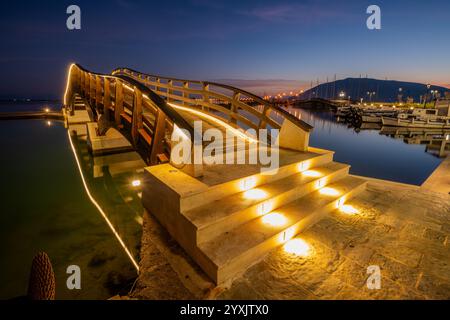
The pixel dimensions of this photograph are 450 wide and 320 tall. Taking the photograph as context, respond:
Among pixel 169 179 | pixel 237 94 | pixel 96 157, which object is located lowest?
pixel 96 157

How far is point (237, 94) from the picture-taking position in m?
7.48

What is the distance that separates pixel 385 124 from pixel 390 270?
41.8 metres

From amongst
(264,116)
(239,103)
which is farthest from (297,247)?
(239,103)

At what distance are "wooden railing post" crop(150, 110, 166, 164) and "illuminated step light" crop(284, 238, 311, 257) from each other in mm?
3740

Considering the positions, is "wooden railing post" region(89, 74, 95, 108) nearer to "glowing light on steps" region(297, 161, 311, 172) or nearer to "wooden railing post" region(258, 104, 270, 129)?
"wooden railing post" region(258, 104, 270, 129)

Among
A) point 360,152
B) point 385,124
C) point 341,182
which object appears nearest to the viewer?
point 341,182

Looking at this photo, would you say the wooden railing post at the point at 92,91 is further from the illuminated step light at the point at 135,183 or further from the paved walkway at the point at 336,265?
the paved walkway at the point at 336,265

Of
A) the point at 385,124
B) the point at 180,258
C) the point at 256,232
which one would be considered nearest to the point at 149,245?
the point at 180,258

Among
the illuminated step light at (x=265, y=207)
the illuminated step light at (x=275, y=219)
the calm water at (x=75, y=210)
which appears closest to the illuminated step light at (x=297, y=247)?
the illuminated step light at (x=275, y=219)

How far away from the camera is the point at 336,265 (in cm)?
318

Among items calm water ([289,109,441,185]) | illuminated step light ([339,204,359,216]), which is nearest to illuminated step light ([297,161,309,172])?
illuminated step light ([339,204,359,216])

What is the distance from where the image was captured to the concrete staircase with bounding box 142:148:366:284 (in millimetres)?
3094

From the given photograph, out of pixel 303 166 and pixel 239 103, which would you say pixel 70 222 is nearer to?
pixel 239 103
